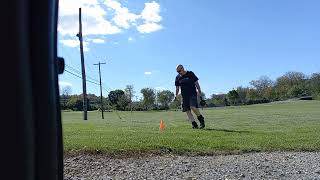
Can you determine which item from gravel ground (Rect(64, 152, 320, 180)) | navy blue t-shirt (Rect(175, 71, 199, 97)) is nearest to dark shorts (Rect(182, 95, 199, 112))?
navy blue t-shirt (Rect(175, 71, 199, 97))

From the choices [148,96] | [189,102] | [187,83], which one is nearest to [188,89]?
[187,83]

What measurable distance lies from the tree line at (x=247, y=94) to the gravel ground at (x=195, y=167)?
8251 centimetres

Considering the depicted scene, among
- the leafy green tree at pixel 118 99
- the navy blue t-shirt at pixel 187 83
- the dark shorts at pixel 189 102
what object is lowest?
the dark shorts at pixel 189 102

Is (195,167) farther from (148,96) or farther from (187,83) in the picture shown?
(148,96)

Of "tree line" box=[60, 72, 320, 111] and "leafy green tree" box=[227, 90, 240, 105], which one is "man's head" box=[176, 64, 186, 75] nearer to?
"tree line" box=[60, 72, 320, 111]

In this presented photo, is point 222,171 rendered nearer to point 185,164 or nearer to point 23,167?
point 185,164

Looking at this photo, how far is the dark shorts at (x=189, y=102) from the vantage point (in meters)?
13.6

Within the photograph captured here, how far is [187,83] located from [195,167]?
6.69 metres

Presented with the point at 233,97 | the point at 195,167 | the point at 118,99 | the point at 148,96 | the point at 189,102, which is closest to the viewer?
the point at 195,167

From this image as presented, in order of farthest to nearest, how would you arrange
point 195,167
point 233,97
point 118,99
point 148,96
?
point 233,97
point 148,96
point 118,99
point 195,167

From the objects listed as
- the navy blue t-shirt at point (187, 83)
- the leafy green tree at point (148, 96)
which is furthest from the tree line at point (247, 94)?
the navy blue t-shirt at point (187, 83)

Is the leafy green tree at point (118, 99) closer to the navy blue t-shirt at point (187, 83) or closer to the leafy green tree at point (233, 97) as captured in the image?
the leafy green tree at point (233, 97)

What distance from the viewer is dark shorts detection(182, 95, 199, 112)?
1359cm

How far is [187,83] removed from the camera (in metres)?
13.7
